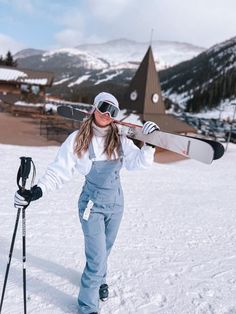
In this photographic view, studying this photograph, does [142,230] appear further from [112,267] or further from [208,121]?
[208,121]

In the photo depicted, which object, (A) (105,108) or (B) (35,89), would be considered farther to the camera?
(B) (35,89)

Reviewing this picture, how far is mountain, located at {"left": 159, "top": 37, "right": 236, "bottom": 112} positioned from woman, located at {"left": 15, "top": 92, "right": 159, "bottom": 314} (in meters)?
107

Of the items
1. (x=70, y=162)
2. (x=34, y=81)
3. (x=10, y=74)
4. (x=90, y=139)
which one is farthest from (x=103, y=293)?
(x=10, y=74)

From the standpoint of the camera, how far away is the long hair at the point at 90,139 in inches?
135

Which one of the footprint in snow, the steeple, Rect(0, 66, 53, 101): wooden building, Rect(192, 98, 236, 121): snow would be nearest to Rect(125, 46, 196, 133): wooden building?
the steeple

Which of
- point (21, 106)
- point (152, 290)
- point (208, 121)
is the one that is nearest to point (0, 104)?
point (21, 106)

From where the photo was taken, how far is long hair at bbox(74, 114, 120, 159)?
344 cm

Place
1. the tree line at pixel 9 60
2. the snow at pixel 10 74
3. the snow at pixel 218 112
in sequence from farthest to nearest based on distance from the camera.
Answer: the snow at pixel 218 112
the tree line at pixel 9 60
the snow at pixel 10 74

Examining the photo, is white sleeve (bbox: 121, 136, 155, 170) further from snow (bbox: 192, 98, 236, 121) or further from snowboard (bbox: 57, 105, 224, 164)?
snow (bbox: 192, 98, 236, 121)

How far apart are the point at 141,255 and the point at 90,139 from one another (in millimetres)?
2469

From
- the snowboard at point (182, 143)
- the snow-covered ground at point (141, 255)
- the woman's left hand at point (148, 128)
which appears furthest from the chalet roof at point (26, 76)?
the woman's left hand at point (148, 128)

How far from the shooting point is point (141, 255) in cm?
529

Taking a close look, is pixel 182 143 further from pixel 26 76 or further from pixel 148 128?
pixel 26 76

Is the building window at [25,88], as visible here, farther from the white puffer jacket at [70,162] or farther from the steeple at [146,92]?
the white puffer jacket at [70,162]
